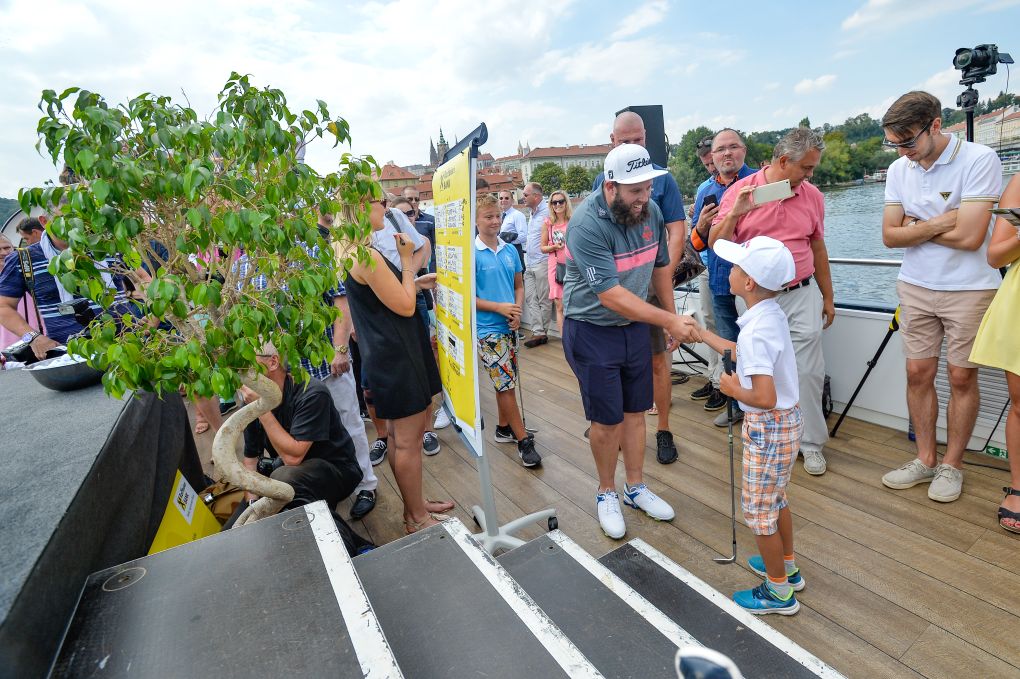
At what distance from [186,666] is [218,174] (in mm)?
1093

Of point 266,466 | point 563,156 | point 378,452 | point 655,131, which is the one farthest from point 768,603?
point 563,156

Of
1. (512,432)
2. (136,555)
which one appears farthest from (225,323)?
(512,432)

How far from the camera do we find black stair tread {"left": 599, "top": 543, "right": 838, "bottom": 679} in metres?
1.47

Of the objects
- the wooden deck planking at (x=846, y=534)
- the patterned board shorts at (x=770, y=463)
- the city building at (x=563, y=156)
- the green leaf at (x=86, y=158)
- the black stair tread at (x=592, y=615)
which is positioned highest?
the city building at (x=563, y=156)

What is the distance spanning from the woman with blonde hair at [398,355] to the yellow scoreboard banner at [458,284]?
0.49 feet

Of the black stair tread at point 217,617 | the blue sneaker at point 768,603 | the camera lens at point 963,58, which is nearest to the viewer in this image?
the black stair tread at point 217,617

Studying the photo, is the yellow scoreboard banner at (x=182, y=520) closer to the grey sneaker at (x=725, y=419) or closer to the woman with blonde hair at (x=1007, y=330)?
the grey sneaker at (x=725, y=419)

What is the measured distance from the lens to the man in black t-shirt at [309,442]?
2.36 m

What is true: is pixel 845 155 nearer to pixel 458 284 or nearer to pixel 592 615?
pixel 458 284

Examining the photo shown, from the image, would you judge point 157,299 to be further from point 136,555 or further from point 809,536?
point 809,536

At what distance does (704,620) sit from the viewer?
1.74 m

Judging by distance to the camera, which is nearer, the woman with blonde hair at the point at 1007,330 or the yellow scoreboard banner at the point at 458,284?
the yellow scoreboard banner at the point at 458,284

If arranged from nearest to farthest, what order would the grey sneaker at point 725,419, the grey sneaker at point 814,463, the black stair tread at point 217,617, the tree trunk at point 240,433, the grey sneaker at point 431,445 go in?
the black stair tread at point 217,617 < the tree trunk at point 240,433 < the grey sneaker at point 814,463 < the grey sneaker at point 725,419 < the grey sneaker at point 431,445

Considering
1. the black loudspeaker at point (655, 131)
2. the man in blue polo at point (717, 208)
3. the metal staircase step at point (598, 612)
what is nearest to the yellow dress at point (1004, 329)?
the man in blue polo at point (717, 208)
